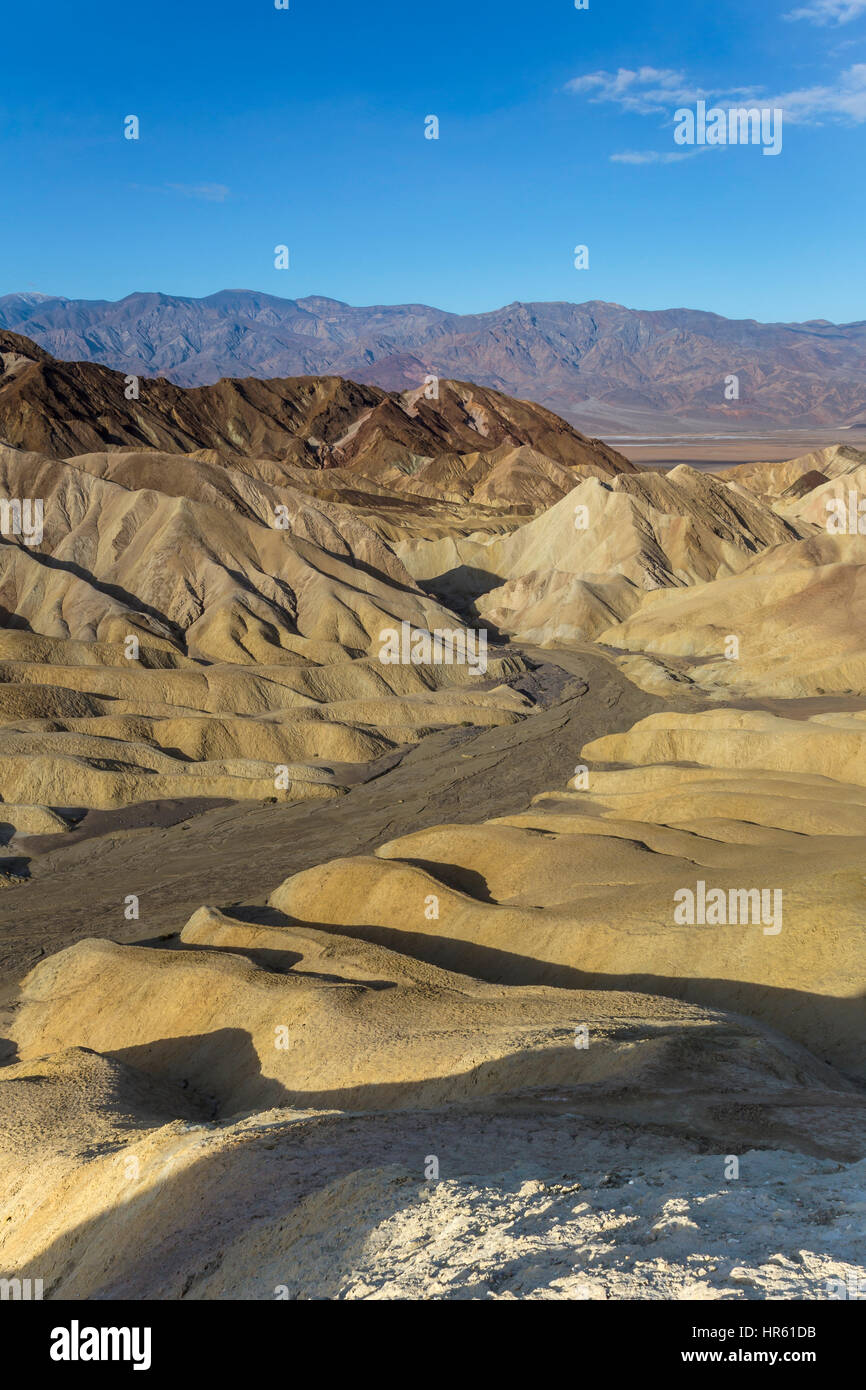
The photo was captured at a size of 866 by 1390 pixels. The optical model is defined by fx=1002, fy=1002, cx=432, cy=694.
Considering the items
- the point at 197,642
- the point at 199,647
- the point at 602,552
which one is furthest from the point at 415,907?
the point at 602,552

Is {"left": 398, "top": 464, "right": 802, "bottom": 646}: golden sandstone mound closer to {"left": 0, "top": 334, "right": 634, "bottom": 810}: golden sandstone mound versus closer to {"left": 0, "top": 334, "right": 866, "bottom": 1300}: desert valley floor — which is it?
Result: {"left": 0, "top": 334, "right": 866, "bottom": 1300}: desert valley floor

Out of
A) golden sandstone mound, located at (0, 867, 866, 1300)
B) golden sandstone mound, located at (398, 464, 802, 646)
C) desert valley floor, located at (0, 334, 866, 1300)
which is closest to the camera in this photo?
golden sandstone mound, located at (0, 867, 866, 1300)

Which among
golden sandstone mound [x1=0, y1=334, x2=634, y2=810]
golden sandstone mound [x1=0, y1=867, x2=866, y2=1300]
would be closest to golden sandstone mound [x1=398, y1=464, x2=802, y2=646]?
golden sandstone mound [x1=0, y1=334, x2=634, y2=810]

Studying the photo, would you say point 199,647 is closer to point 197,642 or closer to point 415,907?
point 197,642

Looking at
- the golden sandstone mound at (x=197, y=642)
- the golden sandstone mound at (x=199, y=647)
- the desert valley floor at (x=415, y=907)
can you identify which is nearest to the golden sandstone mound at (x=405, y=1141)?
the desert valley floor at (x=415, y=907)

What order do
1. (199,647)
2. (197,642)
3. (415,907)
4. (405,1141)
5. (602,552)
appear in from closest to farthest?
(405,1141) < (415,907) < (199,647) < (197,642) < (602,552)

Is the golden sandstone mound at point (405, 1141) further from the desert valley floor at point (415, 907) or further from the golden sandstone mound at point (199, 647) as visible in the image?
the golden sandstone mound at point (199, 647)

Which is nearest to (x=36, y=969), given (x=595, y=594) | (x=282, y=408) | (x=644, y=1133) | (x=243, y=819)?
(x=243, y=819)
